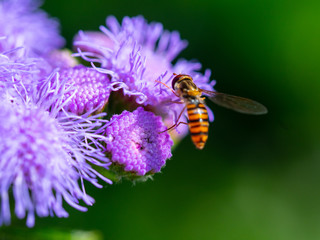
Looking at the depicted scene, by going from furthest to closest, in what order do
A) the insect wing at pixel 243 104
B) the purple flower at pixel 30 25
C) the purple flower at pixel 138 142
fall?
the purple flower at pixel 30 25 → the insect wing at pixel 243 104 → the purple flower at pixel 138 142

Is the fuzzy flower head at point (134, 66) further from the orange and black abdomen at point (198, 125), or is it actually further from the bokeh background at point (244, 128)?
the bokeh background at point (244, 128)

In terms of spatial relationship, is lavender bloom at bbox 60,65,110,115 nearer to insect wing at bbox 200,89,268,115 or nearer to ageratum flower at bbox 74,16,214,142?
ageratum flower at bbox 74,16,214,142

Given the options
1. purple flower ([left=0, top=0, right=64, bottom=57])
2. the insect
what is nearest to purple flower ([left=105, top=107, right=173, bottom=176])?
the insect

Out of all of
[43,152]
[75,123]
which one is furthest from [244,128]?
[43,152]

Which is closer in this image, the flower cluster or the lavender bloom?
the flower cluster

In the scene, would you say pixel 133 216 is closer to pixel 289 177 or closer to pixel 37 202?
pixel 289 177

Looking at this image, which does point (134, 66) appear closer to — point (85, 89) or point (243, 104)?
point (85, 89)

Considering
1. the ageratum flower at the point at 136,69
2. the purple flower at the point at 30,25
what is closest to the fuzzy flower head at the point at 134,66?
the ageratum flower at the point at 136,69

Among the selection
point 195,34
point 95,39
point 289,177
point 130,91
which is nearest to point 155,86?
point 130,91
